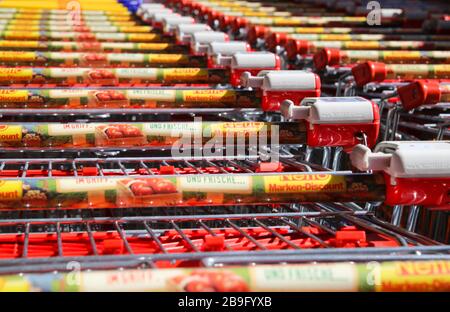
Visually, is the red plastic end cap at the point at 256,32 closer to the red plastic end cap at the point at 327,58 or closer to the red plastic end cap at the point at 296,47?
the red plastic end cap at the point at 296,47

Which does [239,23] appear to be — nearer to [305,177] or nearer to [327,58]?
[327,58]

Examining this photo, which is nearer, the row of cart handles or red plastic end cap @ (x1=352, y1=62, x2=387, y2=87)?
the row of cart handles

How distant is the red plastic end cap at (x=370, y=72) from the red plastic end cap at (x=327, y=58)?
552 millimetres

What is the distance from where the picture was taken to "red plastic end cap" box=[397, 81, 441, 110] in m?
3.24

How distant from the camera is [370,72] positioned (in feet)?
12.4

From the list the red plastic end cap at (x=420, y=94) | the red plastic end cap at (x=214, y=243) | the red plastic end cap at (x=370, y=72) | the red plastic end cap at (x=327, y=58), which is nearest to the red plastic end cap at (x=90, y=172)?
the red plastic end cap at (x=214, y=243)

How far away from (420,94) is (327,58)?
126 centimetres

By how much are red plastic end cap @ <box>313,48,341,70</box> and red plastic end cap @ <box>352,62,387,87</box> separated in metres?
0.55

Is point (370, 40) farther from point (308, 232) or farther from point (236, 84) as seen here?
point (308, 232)

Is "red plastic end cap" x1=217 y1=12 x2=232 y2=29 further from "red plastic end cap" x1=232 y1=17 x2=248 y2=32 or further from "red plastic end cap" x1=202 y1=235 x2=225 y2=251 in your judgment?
"red plastic end cap" x1=202 y1=235 x2=225 y2=251

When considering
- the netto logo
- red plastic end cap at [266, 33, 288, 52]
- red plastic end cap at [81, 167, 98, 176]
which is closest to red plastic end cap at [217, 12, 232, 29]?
red plastic end cap at [266, 33, 288, 52]

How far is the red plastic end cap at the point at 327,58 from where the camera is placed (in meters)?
4.45
